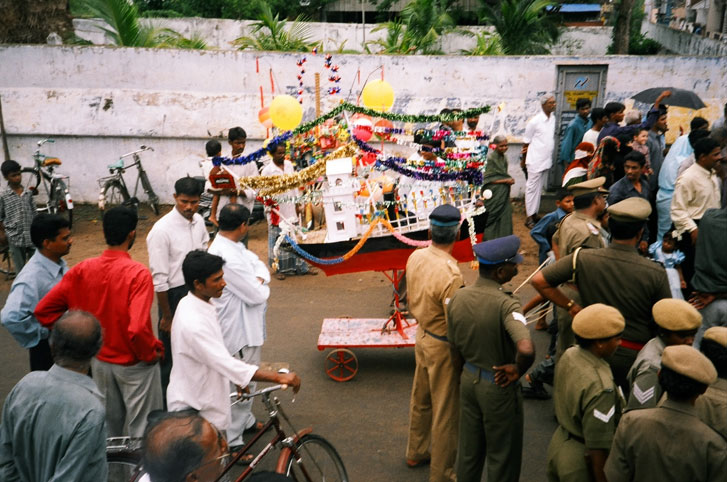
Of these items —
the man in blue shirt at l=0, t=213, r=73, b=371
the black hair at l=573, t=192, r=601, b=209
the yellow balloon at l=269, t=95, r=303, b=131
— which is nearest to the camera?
the man in blue shirt at l=0, t=213, r=73, b=371

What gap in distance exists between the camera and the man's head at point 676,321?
3514 millimetres

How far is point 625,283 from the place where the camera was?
4.16 m

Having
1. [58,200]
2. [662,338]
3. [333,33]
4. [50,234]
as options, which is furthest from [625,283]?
[333,33]

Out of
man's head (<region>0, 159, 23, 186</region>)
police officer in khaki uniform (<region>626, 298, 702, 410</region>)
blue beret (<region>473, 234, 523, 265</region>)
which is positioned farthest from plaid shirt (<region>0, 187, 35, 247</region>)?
police officer in khaki uniform (<region>626, 298, 702, 410</region>)

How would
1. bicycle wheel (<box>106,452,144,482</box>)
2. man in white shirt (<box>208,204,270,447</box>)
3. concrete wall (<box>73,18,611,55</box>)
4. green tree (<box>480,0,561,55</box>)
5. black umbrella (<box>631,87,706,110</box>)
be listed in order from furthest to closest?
1. concrete wall (<box>73,18,611,55</box>)
2. green tree (<box>480,0,561,55</box>)
3. black umbrella (<box>631,87,706,110</box>)
4. man in white shirt (<box>208,204,270,447</box>)
5. bicycle wheel (<box>106,452,144,482</box>)

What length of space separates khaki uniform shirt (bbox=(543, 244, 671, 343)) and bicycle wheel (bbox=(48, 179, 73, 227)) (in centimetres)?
857

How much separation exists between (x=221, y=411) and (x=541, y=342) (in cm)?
397

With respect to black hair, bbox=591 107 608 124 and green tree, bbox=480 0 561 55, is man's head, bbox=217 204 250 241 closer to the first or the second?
black hair, bbox=591 107 608 124

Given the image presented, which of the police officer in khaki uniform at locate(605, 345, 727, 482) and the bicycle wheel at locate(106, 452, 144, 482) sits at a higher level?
the police officer in khaki uniform at locate(605, 345, 727, 482)

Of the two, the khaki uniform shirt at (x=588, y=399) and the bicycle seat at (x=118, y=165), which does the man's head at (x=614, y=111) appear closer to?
the khaki uniform shirt at (x=588, y=399)

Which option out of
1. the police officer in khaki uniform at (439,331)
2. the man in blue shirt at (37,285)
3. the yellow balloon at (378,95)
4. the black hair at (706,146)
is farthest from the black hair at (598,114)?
the man in blue shirt at (37,285)

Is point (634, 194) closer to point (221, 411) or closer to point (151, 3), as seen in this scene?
point (221, 411)

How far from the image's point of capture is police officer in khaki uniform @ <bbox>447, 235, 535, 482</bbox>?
3955 millimetres

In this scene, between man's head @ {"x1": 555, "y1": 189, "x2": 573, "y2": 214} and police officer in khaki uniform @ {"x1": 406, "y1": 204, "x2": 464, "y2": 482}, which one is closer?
police officer in khaki uniform @ {"x1": 406, "y1": 204, "x2": 464, "y2": 482}
